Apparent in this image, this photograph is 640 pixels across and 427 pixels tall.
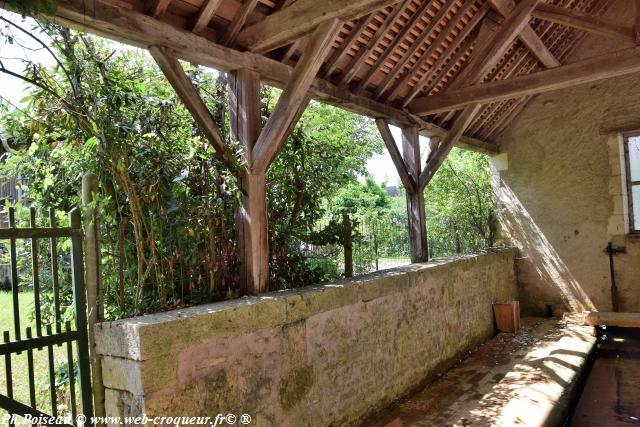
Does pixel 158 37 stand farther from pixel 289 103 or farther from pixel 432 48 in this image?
pixel 432 48

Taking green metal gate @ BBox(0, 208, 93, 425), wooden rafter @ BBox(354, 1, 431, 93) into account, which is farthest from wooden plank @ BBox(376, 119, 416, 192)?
green metal gate @ BBox(0, 208, 93, 425)

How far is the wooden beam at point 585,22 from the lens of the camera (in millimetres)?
4672

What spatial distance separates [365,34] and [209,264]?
2472 mm

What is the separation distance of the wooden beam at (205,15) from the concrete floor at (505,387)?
314 centimetres

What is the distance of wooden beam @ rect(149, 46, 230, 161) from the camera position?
2793 millimetres

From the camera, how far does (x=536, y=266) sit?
24.6 feet

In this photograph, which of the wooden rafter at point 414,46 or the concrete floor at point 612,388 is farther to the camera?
the wooden rafter at point 414,46

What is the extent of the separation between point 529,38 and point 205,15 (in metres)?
4.34

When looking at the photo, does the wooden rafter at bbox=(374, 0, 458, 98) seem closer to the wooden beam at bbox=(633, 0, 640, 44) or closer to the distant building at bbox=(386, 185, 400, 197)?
the wooden beam at bbox=(633, 0, 640, 44)

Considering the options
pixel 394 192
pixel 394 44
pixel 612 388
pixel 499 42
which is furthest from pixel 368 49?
pixel 394 192

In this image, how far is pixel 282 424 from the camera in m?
2.89

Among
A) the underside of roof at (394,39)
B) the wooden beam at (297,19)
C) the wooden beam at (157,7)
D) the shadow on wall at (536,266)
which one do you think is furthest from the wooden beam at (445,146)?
the wooden beam at (157,7)

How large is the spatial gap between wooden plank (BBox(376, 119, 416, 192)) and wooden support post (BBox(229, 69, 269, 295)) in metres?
2.11

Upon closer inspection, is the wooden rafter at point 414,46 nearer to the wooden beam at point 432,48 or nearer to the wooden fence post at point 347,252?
the wooden beam at point 432,48
